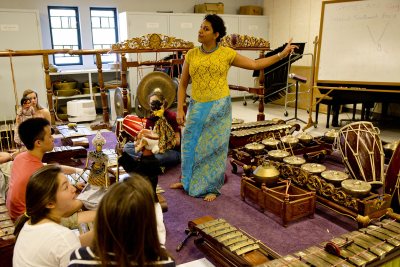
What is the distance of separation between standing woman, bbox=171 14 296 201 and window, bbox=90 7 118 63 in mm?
4772

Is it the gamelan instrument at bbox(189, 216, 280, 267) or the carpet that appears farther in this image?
the carpet

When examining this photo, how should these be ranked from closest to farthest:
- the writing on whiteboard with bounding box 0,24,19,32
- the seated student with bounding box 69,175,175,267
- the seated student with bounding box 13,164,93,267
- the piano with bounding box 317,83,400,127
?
the seated student with bounding box 69,175,175,267 → the seated student with bounding box 13,164,93,267 → the piano with bounding box 317,83,400,127 → the writing on whiteboard with bounding box 0,24,19,32

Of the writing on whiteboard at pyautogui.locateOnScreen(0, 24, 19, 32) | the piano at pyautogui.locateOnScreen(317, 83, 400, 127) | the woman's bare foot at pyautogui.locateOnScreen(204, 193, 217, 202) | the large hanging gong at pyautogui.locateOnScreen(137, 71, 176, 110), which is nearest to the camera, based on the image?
the woman's bare foot at pyautogui.locateOnScreen(204, 193, 217, 202)

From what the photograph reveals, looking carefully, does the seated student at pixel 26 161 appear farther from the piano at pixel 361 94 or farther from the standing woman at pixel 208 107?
the piano at pixel 361 94

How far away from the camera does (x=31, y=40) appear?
6082mm

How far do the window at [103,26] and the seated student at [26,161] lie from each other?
5256mm

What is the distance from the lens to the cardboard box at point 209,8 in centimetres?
780

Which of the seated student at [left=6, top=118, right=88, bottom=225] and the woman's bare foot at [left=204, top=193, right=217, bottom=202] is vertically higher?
the seated student at [left=6, top=118, right=88, bottom=225]

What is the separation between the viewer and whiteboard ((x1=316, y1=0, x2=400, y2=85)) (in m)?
4.70

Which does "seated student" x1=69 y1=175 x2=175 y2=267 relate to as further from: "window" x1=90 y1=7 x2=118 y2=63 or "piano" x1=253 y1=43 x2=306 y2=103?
"window" x1=90 y1=7 x2=118 y2=63

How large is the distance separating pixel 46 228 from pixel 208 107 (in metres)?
1.77

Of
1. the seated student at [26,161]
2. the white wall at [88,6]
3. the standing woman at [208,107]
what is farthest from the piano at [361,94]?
the seated student at [26,161]

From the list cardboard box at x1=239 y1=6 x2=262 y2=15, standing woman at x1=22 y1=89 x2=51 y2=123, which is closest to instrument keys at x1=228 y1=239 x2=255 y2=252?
standing woman at x1=22 y1=89 x2=51 y2=123

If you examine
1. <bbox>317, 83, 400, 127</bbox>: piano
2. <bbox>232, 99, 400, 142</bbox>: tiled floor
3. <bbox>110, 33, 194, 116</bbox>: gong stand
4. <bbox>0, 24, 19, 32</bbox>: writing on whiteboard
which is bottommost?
<bbox>232, 99, 400, 142</bbox>: tiled floor
